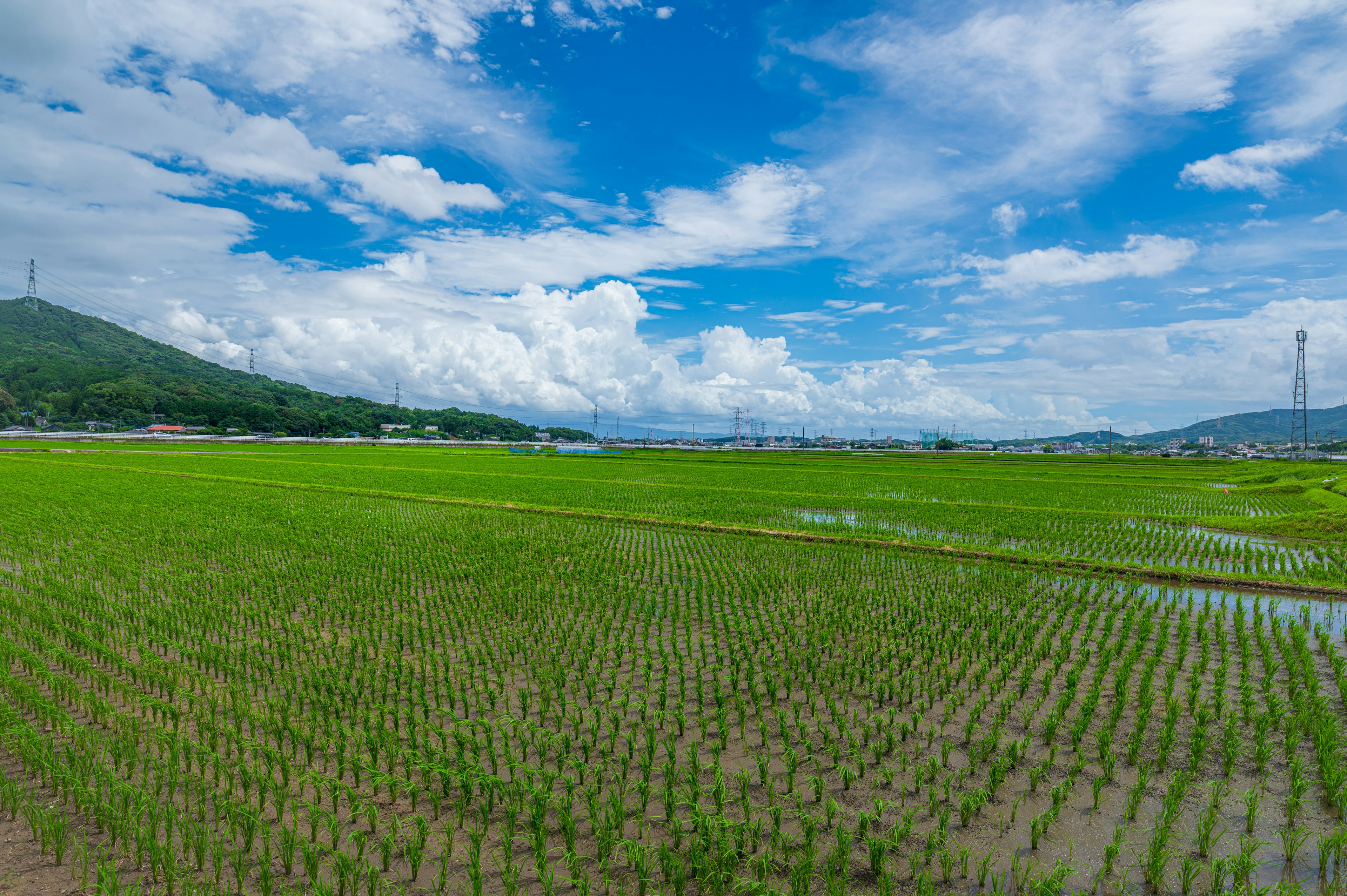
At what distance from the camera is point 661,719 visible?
580cm

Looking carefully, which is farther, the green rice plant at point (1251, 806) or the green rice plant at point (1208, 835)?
the green rice plant at point (1251, 806)

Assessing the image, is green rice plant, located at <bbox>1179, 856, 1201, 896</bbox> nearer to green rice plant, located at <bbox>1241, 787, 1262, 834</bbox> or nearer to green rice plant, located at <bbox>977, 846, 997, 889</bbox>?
green rice plant, located at <bbox>1241, 787, 1262, 834</bbox>

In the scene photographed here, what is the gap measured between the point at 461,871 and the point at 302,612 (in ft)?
22.2

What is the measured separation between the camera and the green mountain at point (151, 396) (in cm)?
9931

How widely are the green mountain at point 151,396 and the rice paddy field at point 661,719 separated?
11393 centimetres

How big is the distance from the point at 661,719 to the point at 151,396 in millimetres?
134292

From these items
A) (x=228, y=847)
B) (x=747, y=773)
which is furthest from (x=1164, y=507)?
(x=228, y=847)

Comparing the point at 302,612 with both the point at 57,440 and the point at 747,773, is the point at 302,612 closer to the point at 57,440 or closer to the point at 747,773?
the point at 747,773

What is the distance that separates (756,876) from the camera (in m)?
3.79

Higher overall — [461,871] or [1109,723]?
[1109,723]

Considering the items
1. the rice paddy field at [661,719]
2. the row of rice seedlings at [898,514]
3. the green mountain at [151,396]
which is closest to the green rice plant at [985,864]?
the rice paddy field at [661,719]

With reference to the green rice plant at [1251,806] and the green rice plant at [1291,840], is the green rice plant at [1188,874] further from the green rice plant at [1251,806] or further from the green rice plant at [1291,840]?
the green rice plant at [1251,806]

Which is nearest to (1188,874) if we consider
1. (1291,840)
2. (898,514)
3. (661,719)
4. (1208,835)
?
(1208,835)

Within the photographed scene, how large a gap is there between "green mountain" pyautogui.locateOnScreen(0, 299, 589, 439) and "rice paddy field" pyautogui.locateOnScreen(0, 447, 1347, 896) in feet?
374
